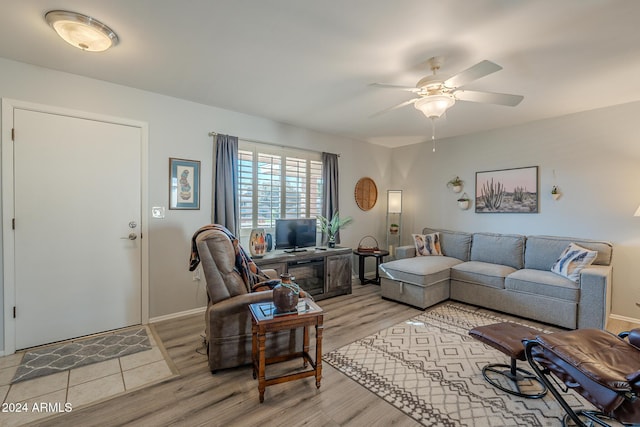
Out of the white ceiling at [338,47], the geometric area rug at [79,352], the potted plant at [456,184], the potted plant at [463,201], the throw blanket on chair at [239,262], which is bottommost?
the geometric area rug at [79,352]

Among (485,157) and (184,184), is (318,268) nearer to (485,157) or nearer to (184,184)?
(184,184)

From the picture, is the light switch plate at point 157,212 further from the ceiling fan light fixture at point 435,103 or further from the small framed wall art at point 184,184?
the ceiling fan light fixture at point 435,103

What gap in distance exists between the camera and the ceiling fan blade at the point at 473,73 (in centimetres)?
192

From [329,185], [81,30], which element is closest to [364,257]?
[329,185]

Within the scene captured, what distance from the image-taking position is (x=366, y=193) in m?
5.64

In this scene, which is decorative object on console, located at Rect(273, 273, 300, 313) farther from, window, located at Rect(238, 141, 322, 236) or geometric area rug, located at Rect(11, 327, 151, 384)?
window, located at Rect(238, 141, 322, 236)

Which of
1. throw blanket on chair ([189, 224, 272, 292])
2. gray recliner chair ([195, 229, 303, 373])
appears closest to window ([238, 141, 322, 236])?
throw blanket on chair ([189, 224, 272, 292])

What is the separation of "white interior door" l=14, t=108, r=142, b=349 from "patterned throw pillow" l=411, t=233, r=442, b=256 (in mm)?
4118

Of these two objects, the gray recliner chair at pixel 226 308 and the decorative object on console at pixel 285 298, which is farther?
the gray recliner chair at pixel 226 308

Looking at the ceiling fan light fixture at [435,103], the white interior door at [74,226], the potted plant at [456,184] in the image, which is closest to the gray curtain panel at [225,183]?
the white interior door at [74,226]

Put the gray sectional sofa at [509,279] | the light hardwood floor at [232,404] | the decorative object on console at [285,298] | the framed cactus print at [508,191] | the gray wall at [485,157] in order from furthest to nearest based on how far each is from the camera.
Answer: the framed cactus print at [508,191], the gray sectional sofa at [509,279], the gray wall at [485,157], the decorative object on console at [285,298], the light hardwood floor at [232,404]

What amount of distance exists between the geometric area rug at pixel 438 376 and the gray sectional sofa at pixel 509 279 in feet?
0.96

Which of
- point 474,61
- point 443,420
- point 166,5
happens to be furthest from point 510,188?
point 166,5

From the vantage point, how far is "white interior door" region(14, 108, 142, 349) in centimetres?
267
